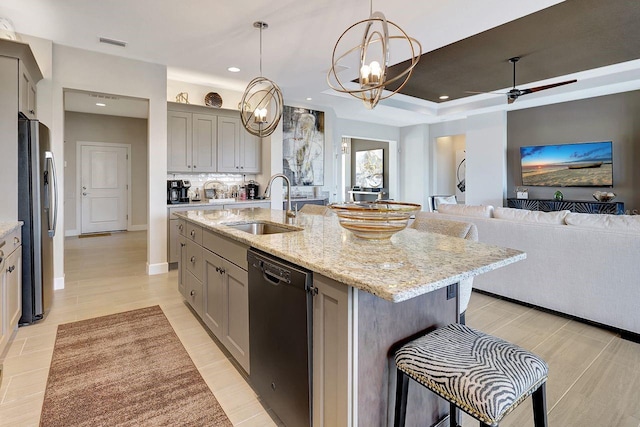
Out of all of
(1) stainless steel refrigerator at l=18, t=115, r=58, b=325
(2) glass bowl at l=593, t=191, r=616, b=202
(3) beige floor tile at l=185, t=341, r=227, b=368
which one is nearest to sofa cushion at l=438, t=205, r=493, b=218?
(3) beige floor tile at l=185, t=341, r=227, b=368

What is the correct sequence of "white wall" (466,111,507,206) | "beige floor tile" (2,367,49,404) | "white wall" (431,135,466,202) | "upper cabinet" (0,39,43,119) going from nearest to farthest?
"beige floor tile" (2,367,49,404) < "upper cabinet" (0,39,43,119) < "white wall" (466,111,507,206) < "white wall" (431,135,466,202)

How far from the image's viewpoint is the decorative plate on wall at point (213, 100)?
17.4ft

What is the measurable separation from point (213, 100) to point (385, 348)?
198 inches

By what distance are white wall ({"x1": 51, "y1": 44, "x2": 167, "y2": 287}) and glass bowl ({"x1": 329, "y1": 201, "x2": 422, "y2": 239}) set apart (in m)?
3.58

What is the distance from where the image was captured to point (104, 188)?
7906mm

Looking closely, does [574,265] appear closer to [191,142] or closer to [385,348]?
[385,348]

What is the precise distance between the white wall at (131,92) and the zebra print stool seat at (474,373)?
4108 mm

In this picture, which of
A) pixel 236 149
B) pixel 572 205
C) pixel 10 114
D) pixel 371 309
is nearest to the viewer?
pixel 371 309

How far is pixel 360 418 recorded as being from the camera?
1.22 metres

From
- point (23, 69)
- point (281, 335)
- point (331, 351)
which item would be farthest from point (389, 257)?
point (23, 69)

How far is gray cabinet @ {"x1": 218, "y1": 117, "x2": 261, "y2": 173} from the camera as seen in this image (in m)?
5.39

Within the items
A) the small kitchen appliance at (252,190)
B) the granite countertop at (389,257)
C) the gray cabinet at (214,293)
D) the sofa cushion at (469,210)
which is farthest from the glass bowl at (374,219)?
the small kitchen appliance at (252,190)

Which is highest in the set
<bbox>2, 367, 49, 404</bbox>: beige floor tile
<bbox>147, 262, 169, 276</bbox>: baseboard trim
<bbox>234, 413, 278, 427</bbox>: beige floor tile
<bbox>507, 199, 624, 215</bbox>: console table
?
<bbox>507, 199, 624, 215</bbox>: console table

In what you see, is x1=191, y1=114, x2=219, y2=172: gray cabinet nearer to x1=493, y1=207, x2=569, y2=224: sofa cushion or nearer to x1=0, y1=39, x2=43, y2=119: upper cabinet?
x1=0, y1=39, x2=43, y2=119: upper cabinet
